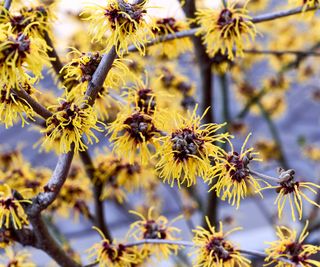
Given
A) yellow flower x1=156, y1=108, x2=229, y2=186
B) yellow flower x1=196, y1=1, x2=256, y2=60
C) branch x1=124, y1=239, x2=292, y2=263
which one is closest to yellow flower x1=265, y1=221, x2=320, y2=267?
branch x1=124, y1=239, x2=292, y2=263

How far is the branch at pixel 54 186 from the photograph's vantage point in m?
0.57

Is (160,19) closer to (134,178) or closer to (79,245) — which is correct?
(134,178)

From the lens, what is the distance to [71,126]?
1.73 feet

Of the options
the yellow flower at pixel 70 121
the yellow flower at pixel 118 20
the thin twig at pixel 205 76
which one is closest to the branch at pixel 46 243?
the yellow flower at pixel 70 121

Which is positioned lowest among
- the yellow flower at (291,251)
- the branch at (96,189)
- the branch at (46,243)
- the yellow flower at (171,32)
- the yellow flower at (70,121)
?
the yellow flower at (291,251)

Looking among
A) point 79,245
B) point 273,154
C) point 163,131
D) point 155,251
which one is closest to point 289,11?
point 163,131

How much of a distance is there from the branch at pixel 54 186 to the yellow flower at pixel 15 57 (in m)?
0.14

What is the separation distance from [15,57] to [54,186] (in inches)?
7.9

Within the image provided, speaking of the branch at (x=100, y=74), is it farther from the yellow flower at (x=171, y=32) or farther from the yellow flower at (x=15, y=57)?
the yellow flower at (x=171, y=32)

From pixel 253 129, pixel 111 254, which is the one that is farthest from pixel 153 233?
pixel 253 129

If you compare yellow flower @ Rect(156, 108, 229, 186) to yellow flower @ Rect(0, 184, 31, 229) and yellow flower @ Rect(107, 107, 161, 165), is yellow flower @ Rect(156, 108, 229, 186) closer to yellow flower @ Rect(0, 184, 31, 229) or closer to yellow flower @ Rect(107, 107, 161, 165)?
yellow flower @ Rect(107, 107, 161, 165)

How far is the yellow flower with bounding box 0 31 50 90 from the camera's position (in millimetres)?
433

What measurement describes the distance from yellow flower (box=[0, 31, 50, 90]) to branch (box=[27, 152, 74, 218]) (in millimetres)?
138

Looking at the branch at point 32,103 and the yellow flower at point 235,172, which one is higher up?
the branch at point 32,103
